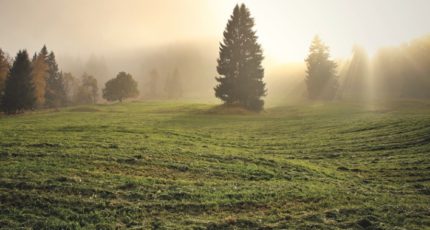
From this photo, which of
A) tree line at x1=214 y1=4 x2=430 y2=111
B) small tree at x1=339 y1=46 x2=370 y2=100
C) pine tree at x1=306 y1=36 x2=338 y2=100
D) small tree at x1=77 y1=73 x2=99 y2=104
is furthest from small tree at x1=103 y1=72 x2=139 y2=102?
small tree at x1=339 y1=46 x2=370 y2=100

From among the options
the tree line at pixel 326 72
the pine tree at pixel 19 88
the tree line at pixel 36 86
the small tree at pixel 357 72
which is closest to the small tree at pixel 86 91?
the tree line at pixel 36 86

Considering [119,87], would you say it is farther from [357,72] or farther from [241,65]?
[357,72]

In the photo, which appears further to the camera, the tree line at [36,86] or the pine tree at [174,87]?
the pine tree at [174,87]

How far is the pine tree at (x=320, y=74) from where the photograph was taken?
83.8 m

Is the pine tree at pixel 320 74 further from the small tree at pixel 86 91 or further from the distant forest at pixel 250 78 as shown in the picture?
the small tree at pixel 86 91

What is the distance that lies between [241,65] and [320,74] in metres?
33.8

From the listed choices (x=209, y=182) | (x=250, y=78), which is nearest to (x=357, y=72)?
(x=250, y=78)

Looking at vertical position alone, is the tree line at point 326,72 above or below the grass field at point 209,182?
above

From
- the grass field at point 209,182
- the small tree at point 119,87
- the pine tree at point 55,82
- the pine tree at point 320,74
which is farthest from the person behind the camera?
the pine tree at point 55,82

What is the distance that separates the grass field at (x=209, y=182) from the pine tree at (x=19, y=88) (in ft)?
163

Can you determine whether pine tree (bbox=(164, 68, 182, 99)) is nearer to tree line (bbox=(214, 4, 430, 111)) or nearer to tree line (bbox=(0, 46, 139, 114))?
tree line (bbox=(0, 46, 139, 114))

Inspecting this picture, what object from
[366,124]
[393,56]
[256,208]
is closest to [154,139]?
[256,208]

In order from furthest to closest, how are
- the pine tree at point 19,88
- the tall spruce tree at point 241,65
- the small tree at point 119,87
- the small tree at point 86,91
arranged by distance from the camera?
the small tree at point 86,91
the small tree at point 119,87
the pine tree at point 19,88
the tall spruce tree at point 241,65

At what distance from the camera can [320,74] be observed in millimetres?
84562
